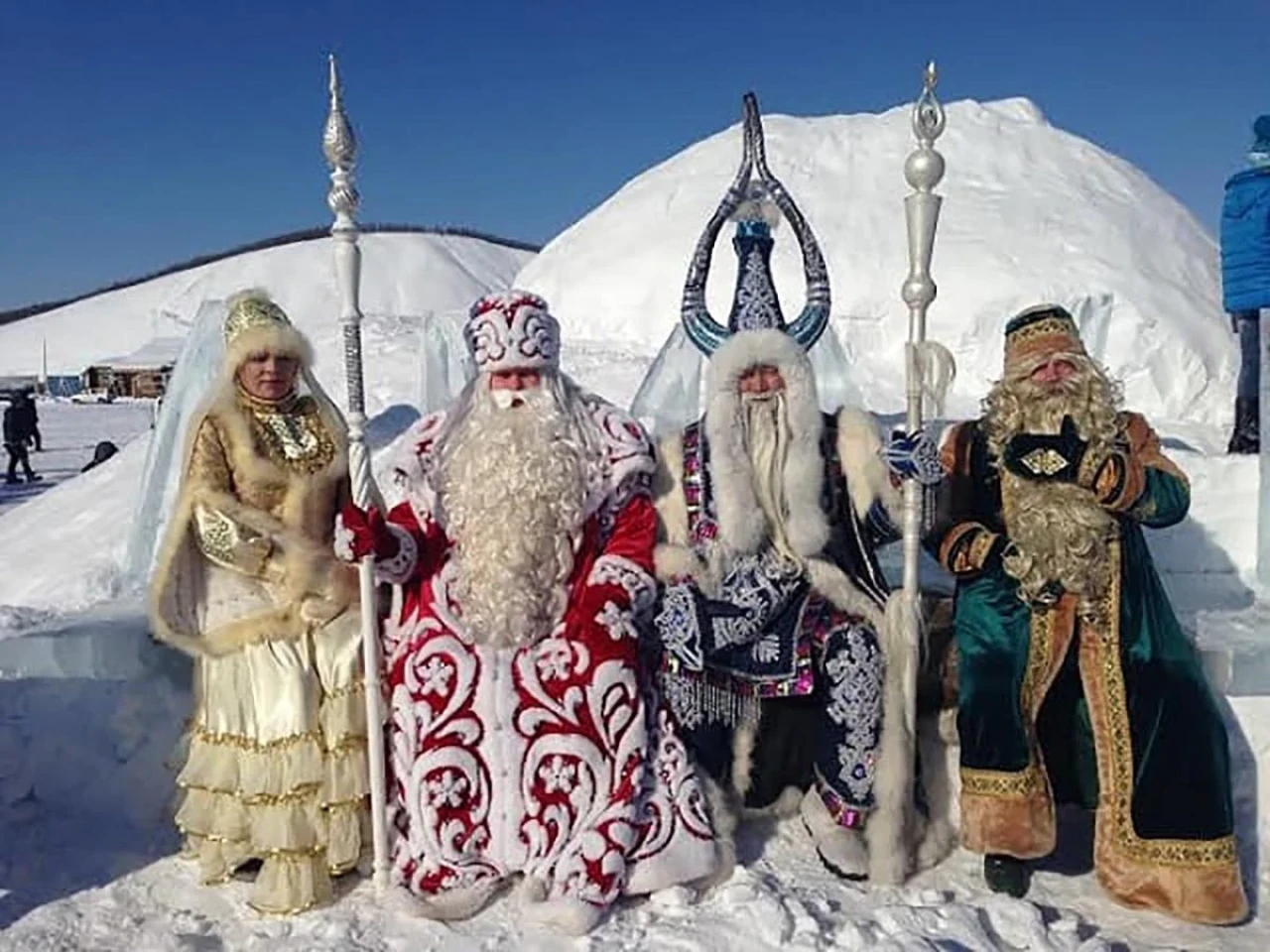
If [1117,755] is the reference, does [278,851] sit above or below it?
below

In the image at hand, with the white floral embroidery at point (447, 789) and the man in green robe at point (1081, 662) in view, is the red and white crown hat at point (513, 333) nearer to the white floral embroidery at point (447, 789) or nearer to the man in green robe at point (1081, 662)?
the white floral embroidery at point (447, 789)

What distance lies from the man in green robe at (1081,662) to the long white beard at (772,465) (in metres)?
0.39

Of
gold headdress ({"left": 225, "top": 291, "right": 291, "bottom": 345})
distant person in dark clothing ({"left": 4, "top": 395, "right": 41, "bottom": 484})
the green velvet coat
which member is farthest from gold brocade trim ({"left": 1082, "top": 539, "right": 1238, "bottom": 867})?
distant person in dark clothing ({"left": 4, "top": 395, "right": 41, "bottom": 484})

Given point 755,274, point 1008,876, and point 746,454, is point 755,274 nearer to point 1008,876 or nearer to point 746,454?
point 746,454

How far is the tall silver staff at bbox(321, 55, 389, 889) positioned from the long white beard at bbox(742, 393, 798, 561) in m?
0.95

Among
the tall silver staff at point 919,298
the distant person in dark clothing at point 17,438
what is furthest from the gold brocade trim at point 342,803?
the distant person in dark clothing at point 17,438

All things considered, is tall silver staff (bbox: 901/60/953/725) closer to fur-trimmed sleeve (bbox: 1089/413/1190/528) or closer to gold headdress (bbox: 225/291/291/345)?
fur-trimmed sleeve (bbox: 1089/413/1190/528)

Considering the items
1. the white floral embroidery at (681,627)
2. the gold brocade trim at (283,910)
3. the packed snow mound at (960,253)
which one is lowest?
the gold brocade trim at (283,910)

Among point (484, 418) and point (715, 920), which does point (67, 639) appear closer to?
point (484, 418)

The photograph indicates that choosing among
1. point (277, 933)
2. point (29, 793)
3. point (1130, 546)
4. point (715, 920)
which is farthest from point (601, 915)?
point (29, 793)

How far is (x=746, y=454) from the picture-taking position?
290cm

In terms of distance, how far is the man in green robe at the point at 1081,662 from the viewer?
8.63ft

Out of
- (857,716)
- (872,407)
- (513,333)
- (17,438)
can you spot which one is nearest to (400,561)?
(513,333)

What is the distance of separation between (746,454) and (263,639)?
126 cm
